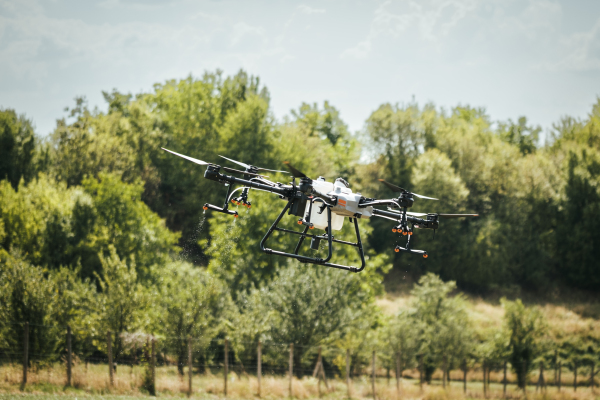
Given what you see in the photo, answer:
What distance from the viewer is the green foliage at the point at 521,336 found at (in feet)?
106

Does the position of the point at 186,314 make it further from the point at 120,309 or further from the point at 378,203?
the point at 378,203

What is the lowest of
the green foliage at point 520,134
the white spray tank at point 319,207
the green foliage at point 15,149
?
the white spray tank at point 319,207

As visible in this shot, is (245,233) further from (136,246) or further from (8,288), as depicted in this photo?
(8,288)

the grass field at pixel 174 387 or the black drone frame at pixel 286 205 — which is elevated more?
the black drone frame at pixel 286 205

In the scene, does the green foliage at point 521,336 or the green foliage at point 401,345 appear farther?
the green foliage at point 521,336

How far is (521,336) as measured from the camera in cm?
3262

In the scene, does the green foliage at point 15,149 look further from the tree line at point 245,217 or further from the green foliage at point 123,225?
the green foliage at point 123,225

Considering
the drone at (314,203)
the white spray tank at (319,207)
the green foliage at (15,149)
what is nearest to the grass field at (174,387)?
the drone at (314,203)

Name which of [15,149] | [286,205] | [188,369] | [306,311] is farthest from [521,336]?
[15,149]

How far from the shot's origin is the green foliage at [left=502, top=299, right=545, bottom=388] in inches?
1273

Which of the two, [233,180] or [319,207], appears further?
[319,207]

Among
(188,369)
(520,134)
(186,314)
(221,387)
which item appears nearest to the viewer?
(221,387)

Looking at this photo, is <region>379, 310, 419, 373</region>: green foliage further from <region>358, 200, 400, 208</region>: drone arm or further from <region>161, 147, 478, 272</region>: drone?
<region>358, 200, 400, 208</region>: drone arm

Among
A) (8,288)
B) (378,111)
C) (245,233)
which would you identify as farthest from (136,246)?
(378,111)
